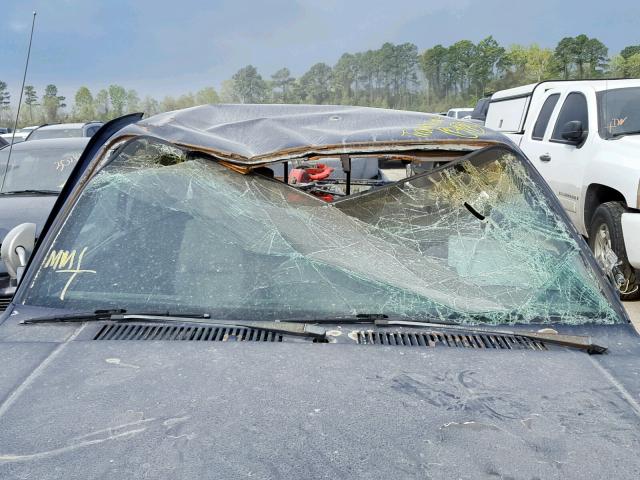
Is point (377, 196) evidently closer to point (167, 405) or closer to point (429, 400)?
point (429, 400)

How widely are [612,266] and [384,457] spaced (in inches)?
59.9

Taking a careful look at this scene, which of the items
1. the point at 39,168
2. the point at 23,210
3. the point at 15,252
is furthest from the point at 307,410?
the point at 39,168

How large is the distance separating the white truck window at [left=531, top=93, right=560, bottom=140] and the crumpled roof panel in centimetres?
602

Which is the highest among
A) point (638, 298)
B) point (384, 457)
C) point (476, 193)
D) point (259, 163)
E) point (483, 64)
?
point (483, 64)

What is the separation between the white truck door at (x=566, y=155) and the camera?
7266 mm

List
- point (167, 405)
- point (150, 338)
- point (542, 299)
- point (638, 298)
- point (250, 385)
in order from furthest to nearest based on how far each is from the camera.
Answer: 1. point (638, 298)
2. point (542, 299)
3. point (150, 338)
4. point (250, 385)
5. point (167, 405)

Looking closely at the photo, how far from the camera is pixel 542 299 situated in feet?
7.82

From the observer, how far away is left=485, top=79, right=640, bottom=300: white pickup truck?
6.12 meters

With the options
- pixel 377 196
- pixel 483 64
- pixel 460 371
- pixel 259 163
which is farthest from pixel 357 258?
pixel 483 64

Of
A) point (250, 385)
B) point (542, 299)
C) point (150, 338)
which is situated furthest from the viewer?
point (542, 299)

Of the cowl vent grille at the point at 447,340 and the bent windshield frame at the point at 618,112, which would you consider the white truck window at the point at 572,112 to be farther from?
the cowl vent grille at the point at 447,340

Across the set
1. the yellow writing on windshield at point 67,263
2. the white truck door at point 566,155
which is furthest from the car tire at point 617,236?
the yellow writing on windshield at point 67,263

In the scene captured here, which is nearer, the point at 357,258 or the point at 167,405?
the point at 167,405

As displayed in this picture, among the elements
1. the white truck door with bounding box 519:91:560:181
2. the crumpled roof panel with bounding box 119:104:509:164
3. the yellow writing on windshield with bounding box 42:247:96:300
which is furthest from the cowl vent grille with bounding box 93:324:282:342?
the white truck door with bounding box 519:91:560:181
